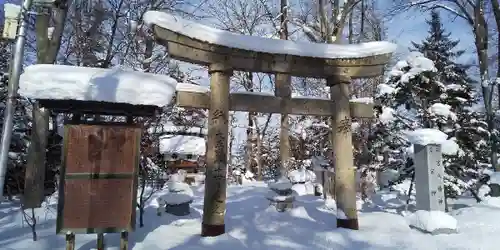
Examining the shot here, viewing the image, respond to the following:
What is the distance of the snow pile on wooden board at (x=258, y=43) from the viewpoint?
6371mm

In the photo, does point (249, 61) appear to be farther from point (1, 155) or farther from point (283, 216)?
point (1, 155)

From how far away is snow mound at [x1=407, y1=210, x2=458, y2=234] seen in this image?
23.0 feet

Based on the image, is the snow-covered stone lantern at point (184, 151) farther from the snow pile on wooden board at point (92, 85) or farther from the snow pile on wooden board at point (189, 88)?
the snow pile on wooden board at point (92, 85)

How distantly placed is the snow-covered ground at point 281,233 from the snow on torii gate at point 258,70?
488mm

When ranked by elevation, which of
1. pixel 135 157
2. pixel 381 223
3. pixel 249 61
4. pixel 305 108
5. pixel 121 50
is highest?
pixel 121 50

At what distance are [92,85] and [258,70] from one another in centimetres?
358

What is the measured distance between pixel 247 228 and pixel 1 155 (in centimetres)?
439

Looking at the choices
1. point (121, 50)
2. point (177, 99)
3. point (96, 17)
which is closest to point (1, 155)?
point (177, 99)

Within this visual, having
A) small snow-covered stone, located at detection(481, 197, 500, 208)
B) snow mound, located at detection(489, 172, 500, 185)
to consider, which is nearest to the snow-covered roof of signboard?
snow mound, located at detection(489, 172, 500, 185)

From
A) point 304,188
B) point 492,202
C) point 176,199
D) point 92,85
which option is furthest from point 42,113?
point 492,202

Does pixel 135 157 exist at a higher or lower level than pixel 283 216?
higher

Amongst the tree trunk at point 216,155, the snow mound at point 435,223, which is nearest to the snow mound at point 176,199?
the tree trunk at point 216,155

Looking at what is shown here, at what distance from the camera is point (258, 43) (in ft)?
23.7

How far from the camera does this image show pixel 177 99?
655 cm
